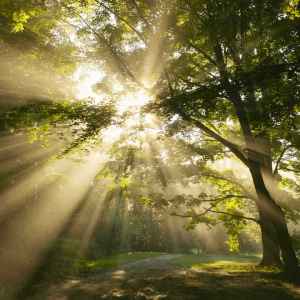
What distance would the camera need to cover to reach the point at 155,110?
24.8 ft

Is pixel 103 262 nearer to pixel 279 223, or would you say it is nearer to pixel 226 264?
pixel 226 264

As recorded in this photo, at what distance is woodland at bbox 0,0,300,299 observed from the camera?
6.86m

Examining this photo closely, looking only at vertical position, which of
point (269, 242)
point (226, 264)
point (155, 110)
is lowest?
point (226, 264)

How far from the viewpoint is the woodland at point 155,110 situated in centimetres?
686

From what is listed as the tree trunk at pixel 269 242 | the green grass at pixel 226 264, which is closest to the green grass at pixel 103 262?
the green grass at pixel 226 264

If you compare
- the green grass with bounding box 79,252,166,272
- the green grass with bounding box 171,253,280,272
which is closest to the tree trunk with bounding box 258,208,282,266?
the green grass with bounding box 171,253,280,272

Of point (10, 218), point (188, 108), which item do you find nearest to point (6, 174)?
point (10, 218)

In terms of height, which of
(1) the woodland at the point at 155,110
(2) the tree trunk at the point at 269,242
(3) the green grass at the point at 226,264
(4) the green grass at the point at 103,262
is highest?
(1) the woodland at the point at 155,110

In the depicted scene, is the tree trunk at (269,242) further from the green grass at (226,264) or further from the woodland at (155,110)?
the green grass at (226,264)

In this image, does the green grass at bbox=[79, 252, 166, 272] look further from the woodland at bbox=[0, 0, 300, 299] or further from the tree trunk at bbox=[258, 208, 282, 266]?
the tree trunk at bbox=[258, 208, 282, 266]

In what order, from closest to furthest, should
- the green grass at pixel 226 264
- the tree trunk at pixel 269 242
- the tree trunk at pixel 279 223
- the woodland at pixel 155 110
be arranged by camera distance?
1. the woodland at pixel 155 110
2. the tree trunk at pixel 279 223
3. the tree trunk at pixel 269 242
4. the green grass at pixel 226 264

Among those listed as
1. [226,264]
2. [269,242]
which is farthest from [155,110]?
[226,264]

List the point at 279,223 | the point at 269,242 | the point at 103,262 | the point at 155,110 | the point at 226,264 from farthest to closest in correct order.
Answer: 1. the point at 103,262
2. the point at 226,264
3. the point at 269,242
4. the point at 279,223
5. the point at 155,110

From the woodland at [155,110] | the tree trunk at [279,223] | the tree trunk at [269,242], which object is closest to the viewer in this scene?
the woodland at [155,110]
